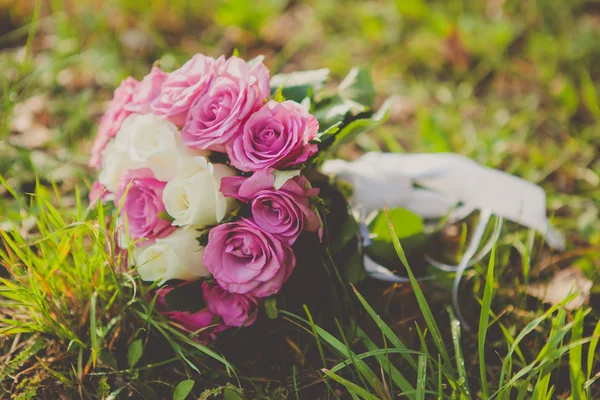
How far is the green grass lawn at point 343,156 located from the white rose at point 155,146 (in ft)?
0.46

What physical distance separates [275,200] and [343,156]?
86 cm

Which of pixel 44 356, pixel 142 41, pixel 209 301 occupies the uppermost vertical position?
pixel 142 41

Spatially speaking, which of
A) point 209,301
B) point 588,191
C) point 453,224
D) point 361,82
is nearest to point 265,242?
point 209,301

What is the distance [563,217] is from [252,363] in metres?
1.04

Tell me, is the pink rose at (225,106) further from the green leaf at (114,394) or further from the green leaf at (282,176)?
the green leaf at (114,394)

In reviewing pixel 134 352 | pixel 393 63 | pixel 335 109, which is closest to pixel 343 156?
pixel 393 63

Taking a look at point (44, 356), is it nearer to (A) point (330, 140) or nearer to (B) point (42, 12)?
(A) point (330, 140)

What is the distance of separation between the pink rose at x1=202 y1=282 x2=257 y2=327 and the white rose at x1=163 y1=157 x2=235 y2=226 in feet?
0.47

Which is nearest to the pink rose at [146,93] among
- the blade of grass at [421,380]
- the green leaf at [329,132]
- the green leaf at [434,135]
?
the green leaf at [329,132]

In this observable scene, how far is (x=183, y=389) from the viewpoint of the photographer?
1078mm

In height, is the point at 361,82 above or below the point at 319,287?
above

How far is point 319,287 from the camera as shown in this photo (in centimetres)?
120

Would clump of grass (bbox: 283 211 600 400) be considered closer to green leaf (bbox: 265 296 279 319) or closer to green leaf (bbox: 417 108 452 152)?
green leaf (bbox: 265 296 279 319)

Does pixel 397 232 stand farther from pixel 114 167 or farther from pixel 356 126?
pixel 114 167
